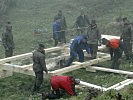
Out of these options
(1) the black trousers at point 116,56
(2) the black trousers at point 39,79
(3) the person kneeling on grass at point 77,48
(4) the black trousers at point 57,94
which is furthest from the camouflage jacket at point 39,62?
(1) the black trousers at point 116,56

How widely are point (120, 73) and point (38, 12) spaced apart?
17.0 metres

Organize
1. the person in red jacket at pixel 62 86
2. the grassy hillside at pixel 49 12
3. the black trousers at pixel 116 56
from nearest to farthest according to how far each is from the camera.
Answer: the person in red jacket at pixel 62 86 → the black trousers at pixel 116 56 → the grassy hillside at pixel 49 12

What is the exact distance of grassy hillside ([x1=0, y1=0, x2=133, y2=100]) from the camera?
43.3 ft

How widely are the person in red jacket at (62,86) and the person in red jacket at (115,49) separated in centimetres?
346

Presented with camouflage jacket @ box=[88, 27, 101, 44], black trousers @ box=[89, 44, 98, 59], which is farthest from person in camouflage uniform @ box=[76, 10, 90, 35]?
A: black trousers @ box=[89, 44, 98, 59]

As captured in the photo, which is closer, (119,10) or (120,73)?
(120,73)

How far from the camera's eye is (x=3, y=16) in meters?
27.6

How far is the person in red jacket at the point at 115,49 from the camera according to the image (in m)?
13.6

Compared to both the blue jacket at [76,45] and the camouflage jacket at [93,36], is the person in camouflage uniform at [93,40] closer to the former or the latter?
the camouflage jacket at [93,36]

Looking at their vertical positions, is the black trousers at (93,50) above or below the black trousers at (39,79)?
above

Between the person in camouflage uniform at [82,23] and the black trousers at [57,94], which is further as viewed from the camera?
the person in camouflage uniform at [82,23]

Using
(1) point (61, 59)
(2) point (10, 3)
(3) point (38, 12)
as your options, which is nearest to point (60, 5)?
(3) point (38, 12)

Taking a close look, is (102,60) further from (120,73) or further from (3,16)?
(3,16)

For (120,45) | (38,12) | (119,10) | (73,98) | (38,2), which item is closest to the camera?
(73,98)
